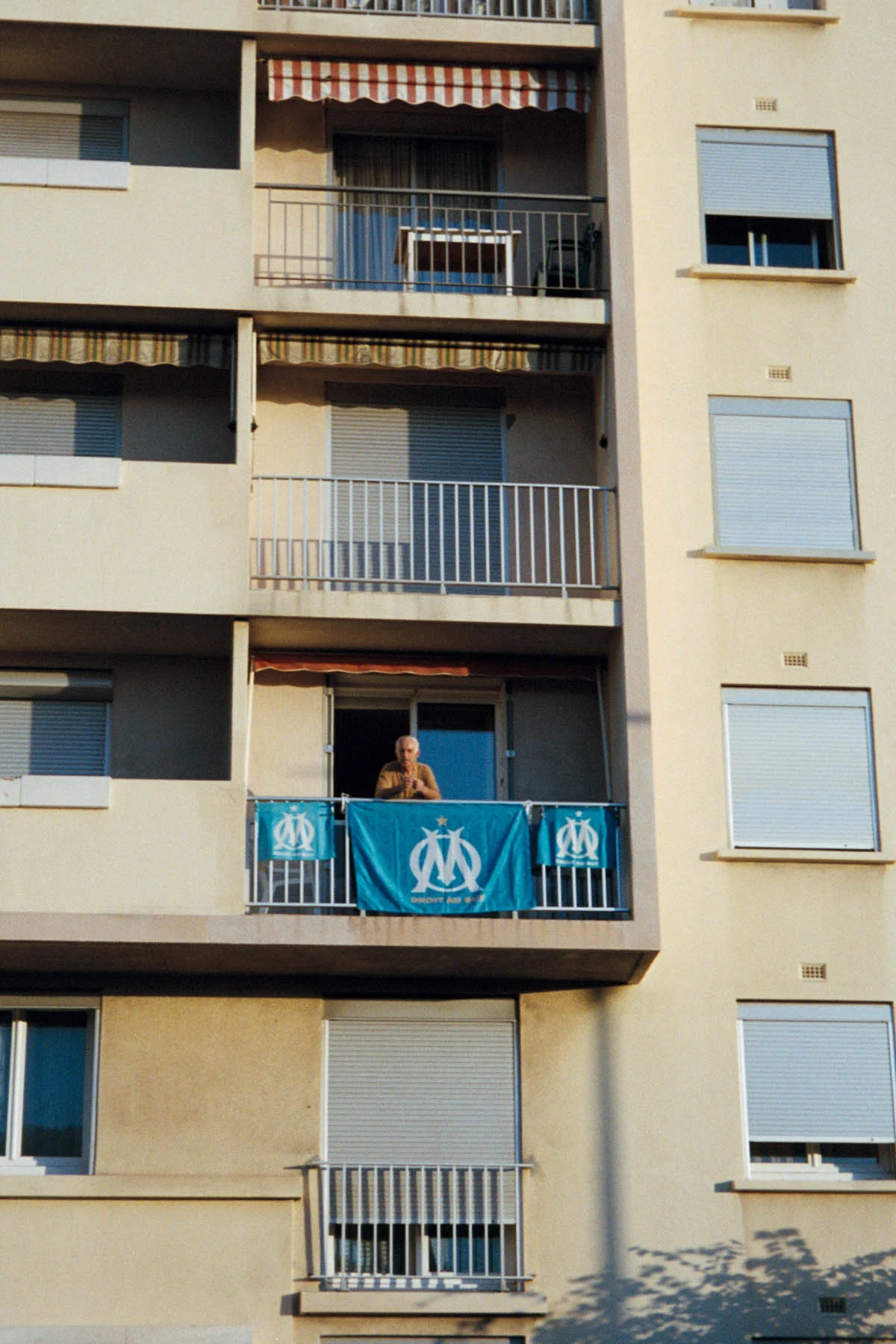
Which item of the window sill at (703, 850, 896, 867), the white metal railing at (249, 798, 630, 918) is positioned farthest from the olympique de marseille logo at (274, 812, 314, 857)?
the window sill at (703, 850, 896, 867)

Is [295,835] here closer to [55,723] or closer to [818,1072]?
[55,723]

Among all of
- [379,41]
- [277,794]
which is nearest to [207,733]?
[277,794]

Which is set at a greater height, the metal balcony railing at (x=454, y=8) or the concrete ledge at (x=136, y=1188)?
the metal balcony railing at (x=454, y=8)

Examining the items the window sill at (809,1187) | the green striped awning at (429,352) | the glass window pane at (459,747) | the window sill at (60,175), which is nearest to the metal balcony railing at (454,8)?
the window sill at (60,175)

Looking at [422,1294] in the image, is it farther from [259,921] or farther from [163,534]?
[163,534]

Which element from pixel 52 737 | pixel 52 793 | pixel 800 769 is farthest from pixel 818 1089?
pixel 52 737

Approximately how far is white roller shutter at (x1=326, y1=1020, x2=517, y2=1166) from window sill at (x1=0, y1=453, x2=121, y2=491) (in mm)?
5294

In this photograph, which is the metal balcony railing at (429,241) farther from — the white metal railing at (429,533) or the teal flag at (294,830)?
the teal flag at (294,830)

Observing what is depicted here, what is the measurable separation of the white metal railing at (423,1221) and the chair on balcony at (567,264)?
27.9 ft

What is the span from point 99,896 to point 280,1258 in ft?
10.9

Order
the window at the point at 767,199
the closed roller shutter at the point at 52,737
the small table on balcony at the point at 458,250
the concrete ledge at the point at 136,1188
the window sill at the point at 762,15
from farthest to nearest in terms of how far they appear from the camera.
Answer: the window sill at the point at 762,15 → the window at the point at 767,199 → the small table on balcony at the point at 458,250 → the closed roller shutter at the point at 52,737 → the concrete ledge at the point at 136,1188

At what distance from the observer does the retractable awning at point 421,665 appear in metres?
18.7

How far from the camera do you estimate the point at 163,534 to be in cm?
1789

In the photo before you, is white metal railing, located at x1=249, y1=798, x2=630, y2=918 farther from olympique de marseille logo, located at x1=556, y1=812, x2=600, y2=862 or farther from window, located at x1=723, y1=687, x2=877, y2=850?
window, located at x1=723, y1=687, x2=877, y2=850
